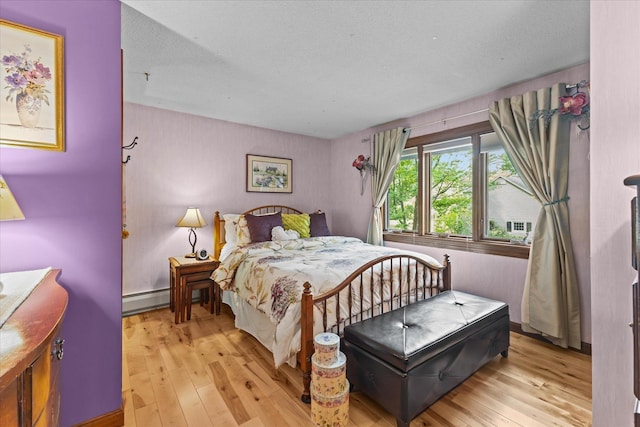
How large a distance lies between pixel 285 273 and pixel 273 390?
0.82m

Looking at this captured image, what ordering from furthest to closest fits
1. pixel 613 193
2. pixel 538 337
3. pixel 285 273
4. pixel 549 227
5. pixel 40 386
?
pixel 538 337
pixel 549 227
pixel 285 273
pixel 613 193
pixel 40 386

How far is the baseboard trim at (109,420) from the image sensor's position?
1.59 meters

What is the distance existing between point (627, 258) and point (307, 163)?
424 centimetres

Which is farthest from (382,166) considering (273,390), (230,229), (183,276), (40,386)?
(40,386)

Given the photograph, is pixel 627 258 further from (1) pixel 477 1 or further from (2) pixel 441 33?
(2) pixel 441 33

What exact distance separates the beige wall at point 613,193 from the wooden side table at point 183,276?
322 cm

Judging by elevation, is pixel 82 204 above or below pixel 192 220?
above

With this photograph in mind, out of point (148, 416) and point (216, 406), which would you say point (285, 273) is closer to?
point (216, 406)

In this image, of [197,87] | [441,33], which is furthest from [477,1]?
[197,87]

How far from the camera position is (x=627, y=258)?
3.34ft

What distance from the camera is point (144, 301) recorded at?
3.44 metres

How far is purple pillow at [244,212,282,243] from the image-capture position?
357cm

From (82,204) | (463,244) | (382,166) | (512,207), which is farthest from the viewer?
(382,166)

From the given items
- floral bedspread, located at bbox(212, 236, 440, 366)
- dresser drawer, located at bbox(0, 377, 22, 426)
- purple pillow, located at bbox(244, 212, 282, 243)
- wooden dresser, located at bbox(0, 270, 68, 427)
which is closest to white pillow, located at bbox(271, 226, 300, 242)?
purple pillow, located at bbox(244, 212, 282, 243)
